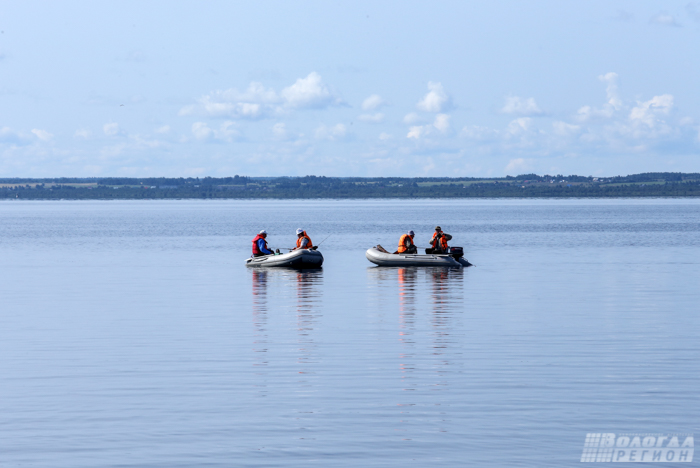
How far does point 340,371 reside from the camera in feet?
54.9

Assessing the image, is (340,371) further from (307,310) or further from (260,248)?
(260,248)

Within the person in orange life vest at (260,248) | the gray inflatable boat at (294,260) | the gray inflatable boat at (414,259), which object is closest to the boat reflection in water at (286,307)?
the gray inflatable boat at (294,260)

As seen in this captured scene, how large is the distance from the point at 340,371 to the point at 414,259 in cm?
2627

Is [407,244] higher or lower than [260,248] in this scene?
higher

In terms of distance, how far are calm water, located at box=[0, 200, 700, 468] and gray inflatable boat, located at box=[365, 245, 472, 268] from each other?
586 cm

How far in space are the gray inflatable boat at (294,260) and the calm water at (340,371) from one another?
5.40m

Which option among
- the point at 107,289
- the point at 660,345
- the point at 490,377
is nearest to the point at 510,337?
the point at 660,345

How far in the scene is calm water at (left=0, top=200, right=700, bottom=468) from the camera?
1194 cm

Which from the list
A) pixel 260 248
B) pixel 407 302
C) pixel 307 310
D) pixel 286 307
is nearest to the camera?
pixel 307 310

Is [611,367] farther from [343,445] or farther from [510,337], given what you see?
[343,445]

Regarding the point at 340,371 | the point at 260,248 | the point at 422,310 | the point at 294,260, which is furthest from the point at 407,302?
the point at 260,248

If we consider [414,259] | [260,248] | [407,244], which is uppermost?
[407,244]

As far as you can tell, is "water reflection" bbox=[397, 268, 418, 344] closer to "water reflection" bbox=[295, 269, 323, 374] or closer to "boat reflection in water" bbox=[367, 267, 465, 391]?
"boat reflection in water" bbox=[367, 267, 465, 391]

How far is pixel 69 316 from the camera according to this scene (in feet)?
84.5
